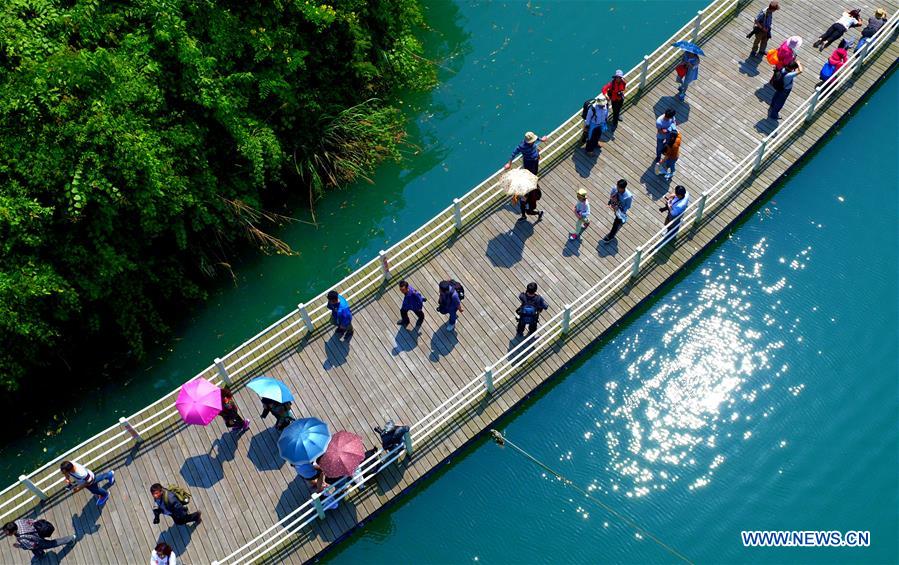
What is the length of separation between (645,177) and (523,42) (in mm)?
8540

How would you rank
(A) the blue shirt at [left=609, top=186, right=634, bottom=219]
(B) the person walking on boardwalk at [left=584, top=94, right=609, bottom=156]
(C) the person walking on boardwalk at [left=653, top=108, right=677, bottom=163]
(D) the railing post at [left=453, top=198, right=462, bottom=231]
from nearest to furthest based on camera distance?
(A) the blue shirt at [left=609, top=186, right=634, bottom=219] → (C) the person walking on boardwalk at [left=653, top=108, right=677, bottom=163] → (D) the railing post at [left=453, top=198, right=462, bottom=231] → (B) the person walking on boardwalk at [left=584, top=94, right=609, bottom=156]

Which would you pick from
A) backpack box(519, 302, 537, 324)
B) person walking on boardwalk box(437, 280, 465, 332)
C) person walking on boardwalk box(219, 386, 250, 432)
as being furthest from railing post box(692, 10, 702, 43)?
person walking on boardwalk box(219, 386, 250, 432)

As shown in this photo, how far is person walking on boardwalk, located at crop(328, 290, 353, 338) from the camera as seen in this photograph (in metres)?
18.7

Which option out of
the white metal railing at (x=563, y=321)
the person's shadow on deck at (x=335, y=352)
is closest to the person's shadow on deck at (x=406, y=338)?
the person's shadow on deck at (x=335, y=352)

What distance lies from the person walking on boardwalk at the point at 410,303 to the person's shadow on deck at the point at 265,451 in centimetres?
436

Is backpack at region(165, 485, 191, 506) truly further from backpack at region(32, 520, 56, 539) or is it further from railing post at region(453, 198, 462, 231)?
railing post at region(453, 198, 462, 231)

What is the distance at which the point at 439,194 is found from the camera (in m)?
24.7

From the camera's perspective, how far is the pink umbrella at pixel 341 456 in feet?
54.9

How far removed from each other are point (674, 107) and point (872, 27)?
636 cm

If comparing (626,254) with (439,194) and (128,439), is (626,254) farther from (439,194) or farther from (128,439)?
(128,439)

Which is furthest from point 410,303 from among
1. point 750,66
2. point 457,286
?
point 750,66

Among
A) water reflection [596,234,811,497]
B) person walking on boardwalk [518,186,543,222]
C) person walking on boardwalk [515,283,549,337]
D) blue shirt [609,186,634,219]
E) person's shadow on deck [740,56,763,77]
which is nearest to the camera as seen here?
person walking on boardwalk [515,283,549,337]

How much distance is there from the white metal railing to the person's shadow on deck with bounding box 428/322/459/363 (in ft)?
3.86

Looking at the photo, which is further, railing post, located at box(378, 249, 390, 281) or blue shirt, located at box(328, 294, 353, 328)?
railing post, located at box(378, 249, 390, 281)
